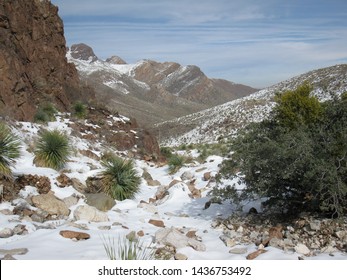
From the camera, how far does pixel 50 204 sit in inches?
342

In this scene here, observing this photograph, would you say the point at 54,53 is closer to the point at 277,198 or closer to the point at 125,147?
the point at 125,147

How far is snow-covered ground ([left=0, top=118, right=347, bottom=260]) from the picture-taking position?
6121 mm

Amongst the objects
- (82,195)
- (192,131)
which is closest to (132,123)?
(82,195)

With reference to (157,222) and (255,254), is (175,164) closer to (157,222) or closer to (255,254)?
(157,222)

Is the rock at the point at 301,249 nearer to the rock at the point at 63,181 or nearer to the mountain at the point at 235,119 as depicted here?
the rock at the point at 63,181

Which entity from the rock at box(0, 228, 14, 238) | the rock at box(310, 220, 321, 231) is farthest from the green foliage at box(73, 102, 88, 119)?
the rock at box(310, 220, 321, 231)

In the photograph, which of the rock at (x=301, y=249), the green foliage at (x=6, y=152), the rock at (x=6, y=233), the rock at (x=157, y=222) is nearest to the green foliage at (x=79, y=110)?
the green foliage at (x=6, y=152)

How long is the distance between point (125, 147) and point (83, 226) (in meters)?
12.6

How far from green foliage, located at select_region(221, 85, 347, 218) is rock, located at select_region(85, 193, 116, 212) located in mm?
3319

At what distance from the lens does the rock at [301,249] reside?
6.12m

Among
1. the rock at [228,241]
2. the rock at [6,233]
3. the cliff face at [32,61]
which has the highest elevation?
the cliff face at [32,61]

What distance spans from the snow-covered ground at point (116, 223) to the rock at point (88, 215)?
0.19 meters

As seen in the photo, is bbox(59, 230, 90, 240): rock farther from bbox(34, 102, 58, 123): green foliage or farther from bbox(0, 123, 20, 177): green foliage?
bbox(34, 102, 58, 123): green foliage

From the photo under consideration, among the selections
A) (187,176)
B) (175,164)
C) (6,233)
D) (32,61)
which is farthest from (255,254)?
(32,61)
